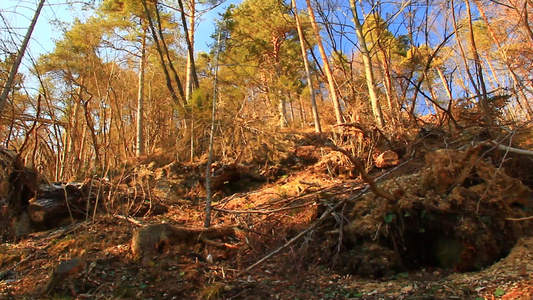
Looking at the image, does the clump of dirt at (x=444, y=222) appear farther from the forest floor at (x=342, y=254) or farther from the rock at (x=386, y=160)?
the rock at (x=386, y=160)

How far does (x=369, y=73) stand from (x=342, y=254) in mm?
5111

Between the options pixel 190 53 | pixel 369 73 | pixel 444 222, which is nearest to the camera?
pixel 444 222

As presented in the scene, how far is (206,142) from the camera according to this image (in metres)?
7.95

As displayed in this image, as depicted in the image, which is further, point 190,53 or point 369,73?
point 190,53

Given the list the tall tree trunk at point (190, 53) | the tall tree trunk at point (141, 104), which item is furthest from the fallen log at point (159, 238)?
the tall tree trunk at point (141, 104)

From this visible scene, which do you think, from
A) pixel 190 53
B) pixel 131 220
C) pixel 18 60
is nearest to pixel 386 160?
pixel 131 220

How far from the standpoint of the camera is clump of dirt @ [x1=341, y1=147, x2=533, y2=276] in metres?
3.49

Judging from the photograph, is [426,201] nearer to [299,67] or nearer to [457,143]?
[457,143]

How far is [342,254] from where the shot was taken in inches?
152

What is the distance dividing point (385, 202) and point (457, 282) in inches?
46.0

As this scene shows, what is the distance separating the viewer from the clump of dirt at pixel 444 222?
349 cm

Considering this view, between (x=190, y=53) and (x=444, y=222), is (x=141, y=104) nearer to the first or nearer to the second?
(x=190, y=53)

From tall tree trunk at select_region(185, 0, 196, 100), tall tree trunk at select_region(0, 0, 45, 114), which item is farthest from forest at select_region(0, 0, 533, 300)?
tall tree trunk at select_region(185, 0, 196, 100)

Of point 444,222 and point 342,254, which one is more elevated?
point 444,222
